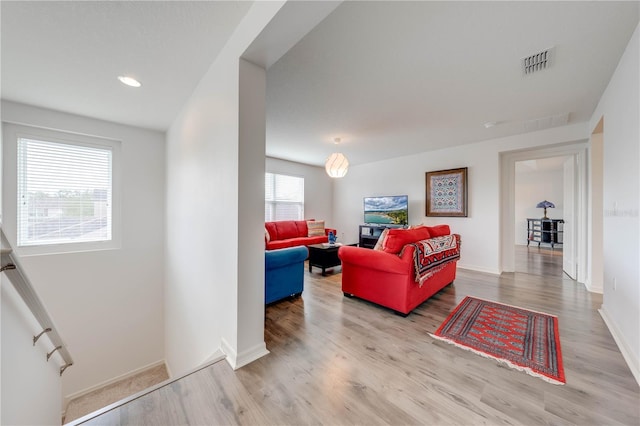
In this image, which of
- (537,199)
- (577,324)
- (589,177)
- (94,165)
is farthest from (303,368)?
(537,199)

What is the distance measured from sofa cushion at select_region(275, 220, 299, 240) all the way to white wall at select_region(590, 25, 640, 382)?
5.05 metres

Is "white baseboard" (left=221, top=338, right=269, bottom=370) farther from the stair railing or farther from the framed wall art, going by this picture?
the framed wall art

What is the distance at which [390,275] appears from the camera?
2549 millimetres

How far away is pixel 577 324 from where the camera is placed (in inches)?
90.0

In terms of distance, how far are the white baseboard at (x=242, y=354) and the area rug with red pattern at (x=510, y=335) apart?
4.97 feet

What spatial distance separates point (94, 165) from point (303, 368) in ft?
12.6

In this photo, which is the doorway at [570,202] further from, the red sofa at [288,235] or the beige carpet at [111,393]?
the beige carpet at [111,393]

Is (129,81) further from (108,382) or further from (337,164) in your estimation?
(108,382)

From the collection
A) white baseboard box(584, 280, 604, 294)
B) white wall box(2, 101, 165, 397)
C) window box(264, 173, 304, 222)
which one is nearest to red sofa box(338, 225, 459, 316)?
white baseboard box(584, 280, 604, 294)

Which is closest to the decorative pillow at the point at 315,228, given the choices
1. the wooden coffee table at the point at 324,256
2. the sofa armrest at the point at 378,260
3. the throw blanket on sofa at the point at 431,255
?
the wooden coffee table at the point at 324,256

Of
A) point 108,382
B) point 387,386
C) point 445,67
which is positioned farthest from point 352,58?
point 108,382

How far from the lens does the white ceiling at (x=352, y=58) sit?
1512 millimetres

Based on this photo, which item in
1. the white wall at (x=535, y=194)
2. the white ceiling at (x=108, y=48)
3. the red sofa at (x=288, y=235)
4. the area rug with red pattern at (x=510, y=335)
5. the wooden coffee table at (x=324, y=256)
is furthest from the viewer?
the white wall at (x=535, y=194)

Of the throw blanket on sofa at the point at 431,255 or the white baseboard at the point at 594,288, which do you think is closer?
the throw blanket on sofa at the point at 431,255
